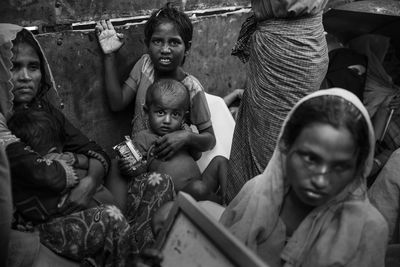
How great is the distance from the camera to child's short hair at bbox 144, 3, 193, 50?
3.67 metres

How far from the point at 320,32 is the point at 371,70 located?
1.41 meters

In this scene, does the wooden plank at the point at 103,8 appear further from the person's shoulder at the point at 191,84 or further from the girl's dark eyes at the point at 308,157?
the girl's dark eyes at the point at 308,157

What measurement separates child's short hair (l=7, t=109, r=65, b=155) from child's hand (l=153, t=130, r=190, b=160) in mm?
789

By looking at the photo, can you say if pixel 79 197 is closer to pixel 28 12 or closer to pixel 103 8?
pixel 28 12

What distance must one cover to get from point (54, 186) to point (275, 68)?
1.66m

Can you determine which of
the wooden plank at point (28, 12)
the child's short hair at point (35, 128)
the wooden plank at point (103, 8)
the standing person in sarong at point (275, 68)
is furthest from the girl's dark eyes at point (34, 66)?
the standing person in sarong at point (275, 68)

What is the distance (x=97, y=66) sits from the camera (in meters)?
3.78

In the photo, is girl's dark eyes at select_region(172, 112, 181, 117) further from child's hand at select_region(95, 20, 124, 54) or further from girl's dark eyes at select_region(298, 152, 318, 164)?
girl's dark eyes at select_region(298, 152, 318, 164)

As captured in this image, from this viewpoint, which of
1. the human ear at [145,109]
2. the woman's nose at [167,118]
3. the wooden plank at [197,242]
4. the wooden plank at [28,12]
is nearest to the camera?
the wooden plank at [197,242]

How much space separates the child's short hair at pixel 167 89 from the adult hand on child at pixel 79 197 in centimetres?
82

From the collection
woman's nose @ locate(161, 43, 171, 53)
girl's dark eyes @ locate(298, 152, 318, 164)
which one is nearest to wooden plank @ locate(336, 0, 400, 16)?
woman's nose @ locate(161, 43, 171, 53)

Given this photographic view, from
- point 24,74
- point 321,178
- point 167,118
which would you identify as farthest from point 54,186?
point 321,178

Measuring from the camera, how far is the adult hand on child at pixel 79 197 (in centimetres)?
271

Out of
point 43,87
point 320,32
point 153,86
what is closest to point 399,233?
point 320,32
